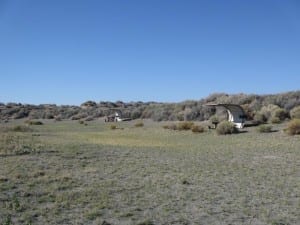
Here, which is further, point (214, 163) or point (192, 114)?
point (192, 114)

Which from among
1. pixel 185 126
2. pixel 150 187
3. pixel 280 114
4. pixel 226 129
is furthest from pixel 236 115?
pixel 150 187

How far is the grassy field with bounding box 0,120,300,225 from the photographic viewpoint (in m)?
11.2

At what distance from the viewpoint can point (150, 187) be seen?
14797 millimetres

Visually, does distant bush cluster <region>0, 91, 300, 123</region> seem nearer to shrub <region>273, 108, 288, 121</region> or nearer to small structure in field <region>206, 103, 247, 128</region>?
shrub <region>273, 108, 288, 121</region>

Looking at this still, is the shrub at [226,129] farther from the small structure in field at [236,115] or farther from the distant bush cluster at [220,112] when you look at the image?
the distant bush cluster at [220,112]

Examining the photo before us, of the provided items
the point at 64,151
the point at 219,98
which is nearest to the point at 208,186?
the point at 64,151

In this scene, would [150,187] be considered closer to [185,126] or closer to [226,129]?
[226,129]

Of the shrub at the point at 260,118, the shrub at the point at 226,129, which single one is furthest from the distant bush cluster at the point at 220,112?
the shrub at the point at 226,129

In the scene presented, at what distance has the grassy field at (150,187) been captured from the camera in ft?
36.8

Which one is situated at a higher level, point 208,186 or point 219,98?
point 219,98

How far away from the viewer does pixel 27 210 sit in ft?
38.4

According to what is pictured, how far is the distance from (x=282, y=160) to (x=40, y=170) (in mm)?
9479

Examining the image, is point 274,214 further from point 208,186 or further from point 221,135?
point 221,135

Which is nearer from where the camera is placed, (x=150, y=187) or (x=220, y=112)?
(x=150, y=187)
